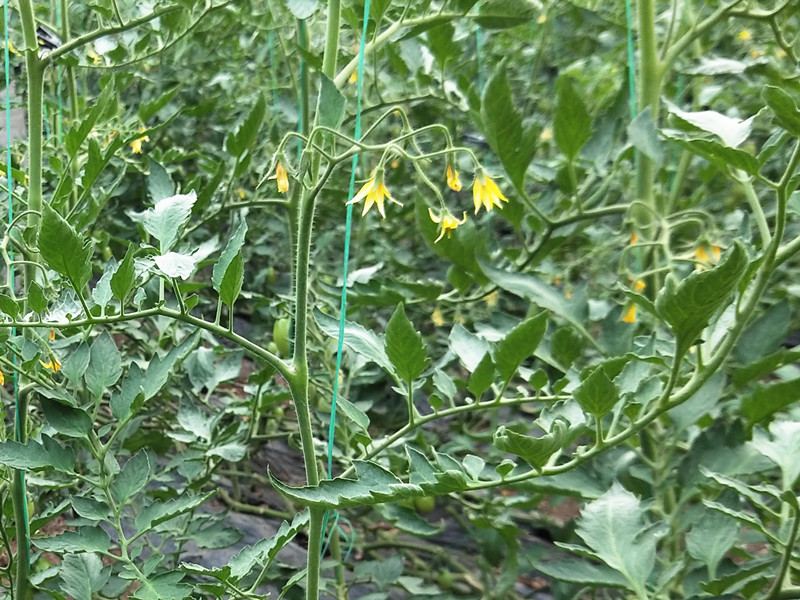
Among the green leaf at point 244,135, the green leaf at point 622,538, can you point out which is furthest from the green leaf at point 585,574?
the green leaf at point 244,135

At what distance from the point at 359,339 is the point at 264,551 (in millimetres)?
193

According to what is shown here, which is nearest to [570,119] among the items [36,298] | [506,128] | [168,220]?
[506,128]

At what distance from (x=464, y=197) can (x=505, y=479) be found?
1122mm

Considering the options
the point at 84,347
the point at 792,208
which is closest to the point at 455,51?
the point at 792,208

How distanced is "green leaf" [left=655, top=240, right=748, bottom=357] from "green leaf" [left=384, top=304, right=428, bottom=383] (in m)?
0.19

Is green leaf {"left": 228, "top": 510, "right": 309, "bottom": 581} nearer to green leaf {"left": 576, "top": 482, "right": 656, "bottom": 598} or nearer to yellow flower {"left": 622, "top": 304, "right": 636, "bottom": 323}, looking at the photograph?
green leaf {"left": 576, "top": 482, "right": 656, "bottom": 598}

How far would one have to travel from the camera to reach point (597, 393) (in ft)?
1.86

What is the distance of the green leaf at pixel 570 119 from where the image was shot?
81 centimetres

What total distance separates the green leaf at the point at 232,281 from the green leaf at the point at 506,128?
14.4 inches

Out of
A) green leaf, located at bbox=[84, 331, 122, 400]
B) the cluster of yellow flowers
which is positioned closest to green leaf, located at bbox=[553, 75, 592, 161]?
the cluster of yellow flowers

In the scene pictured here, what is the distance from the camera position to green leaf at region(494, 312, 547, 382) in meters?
0.62

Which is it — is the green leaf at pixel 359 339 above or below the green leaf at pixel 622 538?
above

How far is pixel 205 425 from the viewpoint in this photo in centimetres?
84

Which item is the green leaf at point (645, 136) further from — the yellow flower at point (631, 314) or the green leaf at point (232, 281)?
the green leaf at point (232, 281)
